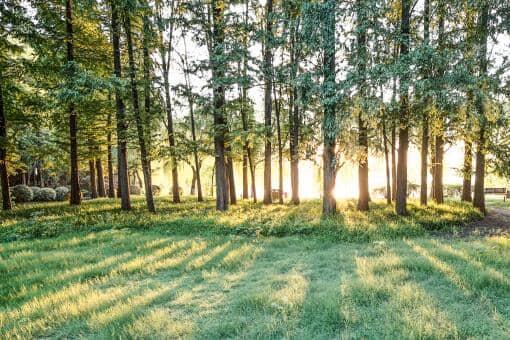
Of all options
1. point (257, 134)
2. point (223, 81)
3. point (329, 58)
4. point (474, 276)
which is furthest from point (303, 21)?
point (474, 276)

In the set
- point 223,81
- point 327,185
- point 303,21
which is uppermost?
point 303,21

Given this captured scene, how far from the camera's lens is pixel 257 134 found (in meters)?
16.0

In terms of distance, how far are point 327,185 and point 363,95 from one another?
4088mm

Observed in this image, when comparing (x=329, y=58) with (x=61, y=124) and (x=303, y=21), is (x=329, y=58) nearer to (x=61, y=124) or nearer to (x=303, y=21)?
(x=303, y=21)

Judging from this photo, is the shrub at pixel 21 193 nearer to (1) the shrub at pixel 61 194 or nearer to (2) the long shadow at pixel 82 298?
(1) the shrub at pixel 61 194

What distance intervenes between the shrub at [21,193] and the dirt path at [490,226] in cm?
2700

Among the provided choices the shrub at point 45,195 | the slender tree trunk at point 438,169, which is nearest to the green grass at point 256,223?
the slender tree trunk at point 438,169

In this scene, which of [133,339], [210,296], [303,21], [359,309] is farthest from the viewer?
[303,21]

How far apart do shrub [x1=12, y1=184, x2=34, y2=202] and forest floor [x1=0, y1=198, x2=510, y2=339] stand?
14279 millimetres

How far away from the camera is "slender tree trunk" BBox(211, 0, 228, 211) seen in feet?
48.1

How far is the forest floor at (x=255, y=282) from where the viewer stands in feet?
15.0

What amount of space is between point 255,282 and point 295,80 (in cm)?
815

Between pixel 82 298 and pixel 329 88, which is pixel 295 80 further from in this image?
pixel 82 298

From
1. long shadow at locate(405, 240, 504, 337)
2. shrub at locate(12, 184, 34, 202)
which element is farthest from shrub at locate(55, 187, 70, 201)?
long shadow at locate(405, 240, 504, 337)
